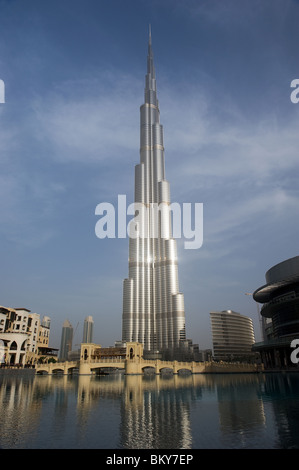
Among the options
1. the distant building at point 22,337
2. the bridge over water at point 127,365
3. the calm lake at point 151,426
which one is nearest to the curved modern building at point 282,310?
the bridge over water at point 127,365

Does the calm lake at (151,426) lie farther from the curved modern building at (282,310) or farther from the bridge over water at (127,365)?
the bridge over water at (127,365)

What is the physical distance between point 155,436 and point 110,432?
15.2 ft

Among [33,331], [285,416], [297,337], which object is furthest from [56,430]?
[33,331]

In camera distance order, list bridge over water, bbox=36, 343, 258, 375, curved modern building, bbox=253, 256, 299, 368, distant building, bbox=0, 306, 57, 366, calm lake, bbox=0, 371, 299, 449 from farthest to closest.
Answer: bridge over water, bbox=36, 343, 258, 375 < curved modern building, bbox=253, 256, 299, 368 < distant building, bbox=0, 306, 57, 366 < calm lake, bbox=0, 371, 299, 449

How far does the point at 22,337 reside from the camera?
13512cm

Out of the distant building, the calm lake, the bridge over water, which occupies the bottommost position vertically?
the calm lake

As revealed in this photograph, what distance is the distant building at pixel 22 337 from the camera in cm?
13250

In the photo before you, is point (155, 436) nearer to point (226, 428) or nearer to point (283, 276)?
point (226, 428)

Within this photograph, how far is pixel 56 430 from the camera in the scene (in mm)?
29422

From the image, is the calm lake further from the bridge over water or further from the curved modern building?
the bridge over water

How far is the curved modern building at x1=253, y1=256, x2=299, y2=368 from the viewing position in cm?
13652

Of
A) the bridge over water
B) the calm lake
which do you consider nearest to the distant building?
the bridge over water

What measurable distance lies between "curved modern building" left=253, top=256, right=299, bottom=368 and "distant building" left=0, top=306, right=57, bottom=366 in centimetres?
10973
